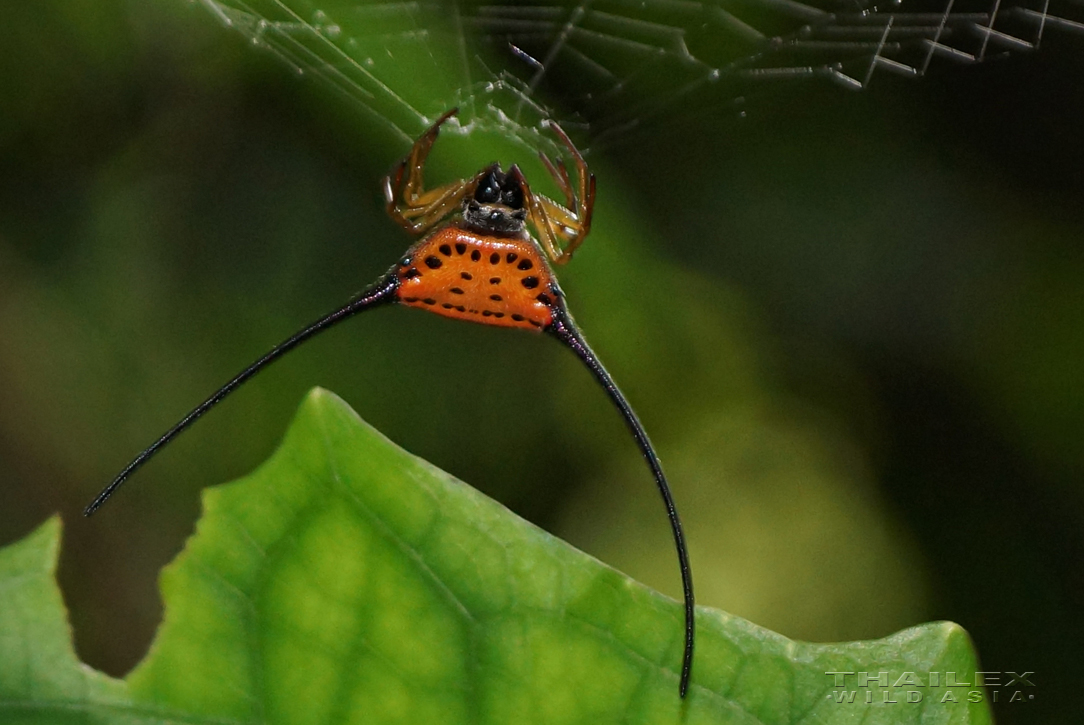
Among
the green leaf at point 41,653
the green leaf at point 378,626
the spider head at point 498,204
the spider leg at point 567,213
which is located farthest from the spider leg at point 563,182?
the green leaf at point 41,653

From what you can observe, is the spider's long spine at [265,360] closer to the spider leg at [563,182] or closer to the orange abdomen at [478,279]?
the orange abdomen at [478,279]

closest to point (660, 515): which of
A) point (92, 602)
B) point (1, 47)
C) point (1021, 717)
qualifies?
point (1021, 717)

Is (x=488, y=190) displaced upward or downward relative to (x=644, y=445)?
upward

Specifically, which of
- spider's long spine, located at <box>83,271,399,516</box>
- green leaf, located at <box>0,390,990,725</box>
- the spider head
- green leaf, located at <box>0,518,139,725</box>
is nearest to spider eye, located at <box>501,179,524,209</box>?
the spider head

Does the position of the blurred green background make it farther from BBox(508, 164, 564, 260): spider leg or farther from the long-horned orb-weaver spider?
the long-horned orb-weaver spider

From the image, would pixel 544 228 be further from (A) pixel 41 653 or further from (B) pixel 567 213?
(A) pixel 41 653

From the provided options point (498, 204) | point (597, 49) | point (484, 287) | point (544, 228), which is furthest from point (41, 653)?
point (597, 49)
